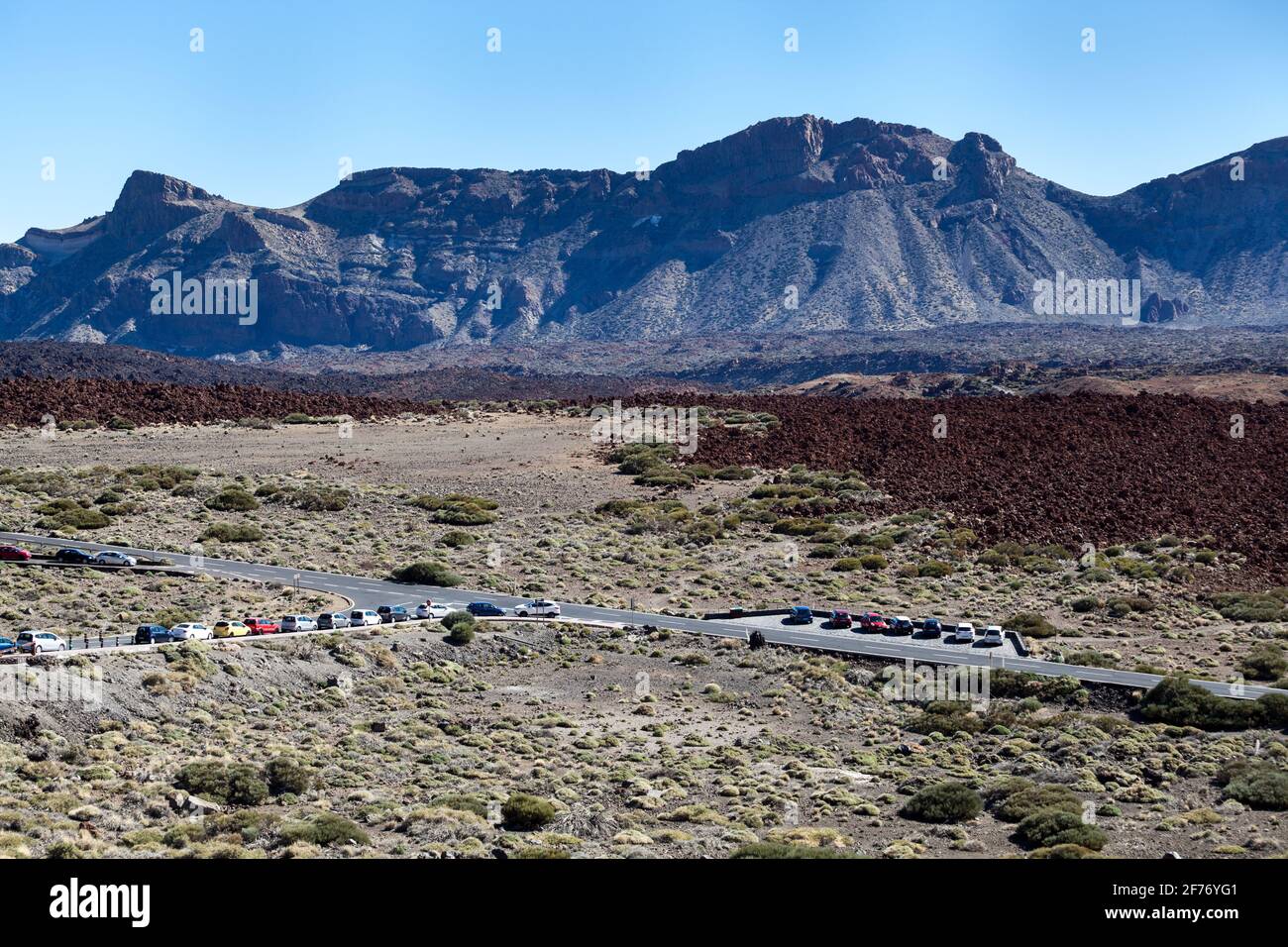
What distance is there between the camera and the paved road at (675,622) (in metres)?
42.5

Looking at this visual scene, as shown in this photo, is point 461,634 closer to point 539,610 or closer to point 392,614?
point 392,614

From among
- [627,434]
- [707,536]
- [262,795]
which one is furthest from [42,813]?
[627,434]

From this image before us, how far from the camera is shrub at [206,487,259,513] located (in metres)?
66.8

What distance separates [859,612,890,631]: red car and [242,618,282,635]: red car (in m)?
19.8

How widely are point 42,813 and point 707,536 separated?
4262cm

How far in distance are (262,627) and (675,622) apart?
1502 cm

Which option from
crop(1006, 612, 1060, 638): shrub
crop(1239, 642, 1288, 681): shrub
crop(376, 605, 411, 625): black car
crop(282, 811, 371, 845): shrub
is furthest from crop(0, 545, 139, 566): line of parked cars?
crop(1239, 642, 1288, 681): shrub

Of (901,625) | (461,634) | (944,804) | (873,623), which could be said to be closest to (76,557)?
(461,634)

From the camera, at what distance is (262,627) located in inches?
1646

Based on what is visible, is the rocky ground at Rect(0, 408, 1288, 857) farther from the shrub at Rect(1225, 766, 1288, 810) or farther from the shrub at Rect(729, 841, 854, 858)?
the shrub at Rect(729, 841, 854, 858)

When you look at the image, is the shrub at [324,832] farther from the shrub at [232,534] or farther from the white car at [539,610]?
the shrub at [232,534]
